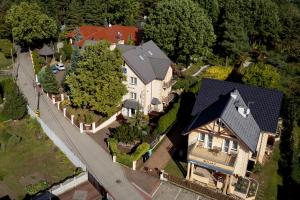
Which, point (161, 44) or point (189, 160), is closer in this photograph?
point (189, 160)

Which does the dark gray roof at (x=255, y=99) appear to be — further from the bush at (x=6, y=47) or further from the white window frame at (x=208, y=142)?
the bush at (x=6, y=47)

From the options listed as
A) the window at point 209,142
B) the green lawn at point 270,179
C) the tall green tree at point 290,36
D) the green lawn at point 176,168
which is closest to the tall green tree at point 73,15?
the tall green tree at point 290,36

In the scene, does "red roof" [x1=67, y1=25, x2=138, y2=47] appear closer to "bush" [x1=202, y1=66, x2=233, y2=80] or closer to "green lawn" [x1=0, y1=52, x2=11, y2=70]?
"green lawn" [x1=0, y1=52, x2=11, y2=70]

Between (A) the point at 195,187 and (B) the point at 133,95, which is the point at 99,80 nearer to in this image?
(B) the point at 133,95

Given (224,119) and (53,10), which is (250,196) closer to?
(224,119)

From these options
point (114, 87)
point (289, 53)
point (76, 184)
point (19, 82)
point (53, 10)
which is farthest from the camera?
point (53, 10)

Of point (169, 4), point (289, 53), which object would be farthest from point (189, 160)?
point (289, 53)

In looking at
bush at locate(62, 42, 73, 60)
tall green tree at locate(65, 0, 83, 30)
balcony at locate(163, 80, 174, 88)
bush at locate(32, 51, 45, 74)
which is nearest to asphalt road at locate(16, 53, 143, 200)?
bush at locate(32, 51, 45, 74)
